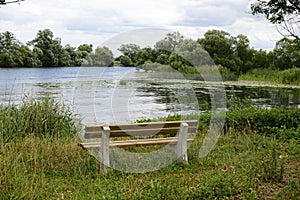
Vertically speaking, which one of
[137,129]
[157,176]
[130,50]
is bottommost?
[157,176]

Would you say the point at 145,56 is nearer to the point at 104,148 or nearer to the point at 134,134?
the point at 134,134

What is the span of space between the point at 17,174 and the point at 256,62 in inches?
1057

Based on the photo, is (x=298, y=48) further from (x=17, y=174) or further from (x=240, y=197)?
(x=17, y=174)

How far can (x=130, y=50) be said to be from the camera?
18.1 feet

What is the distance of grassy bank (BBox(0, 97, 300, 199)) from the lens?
3549mm

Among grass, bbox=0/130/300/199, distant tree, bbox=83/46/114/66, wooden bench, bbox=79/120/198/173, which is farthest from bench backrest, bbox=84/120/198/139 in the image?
distant tree, bbox=83/46/114/66

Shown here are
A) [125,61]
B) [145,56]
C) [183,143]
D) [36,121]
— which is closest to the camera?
[183,143]

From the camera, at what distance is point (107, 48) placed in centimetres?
503

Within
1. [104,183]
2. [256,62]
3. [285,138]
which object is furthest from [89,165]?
[256,62]

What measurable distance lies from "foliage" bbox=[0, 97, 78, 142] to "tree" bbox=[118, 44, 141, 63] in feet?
5.83

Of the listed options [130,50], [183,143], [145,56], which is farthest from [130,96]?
[183,143]

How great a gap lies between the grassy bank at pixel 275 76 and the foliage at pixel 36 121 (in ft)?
59.5

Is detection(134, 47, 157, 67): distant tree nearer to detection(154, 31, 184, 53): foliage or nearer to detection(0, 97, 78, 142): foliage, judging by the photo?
detection(154, 31, 184, 53): foliage

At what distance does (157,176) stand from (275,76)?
21.2m
